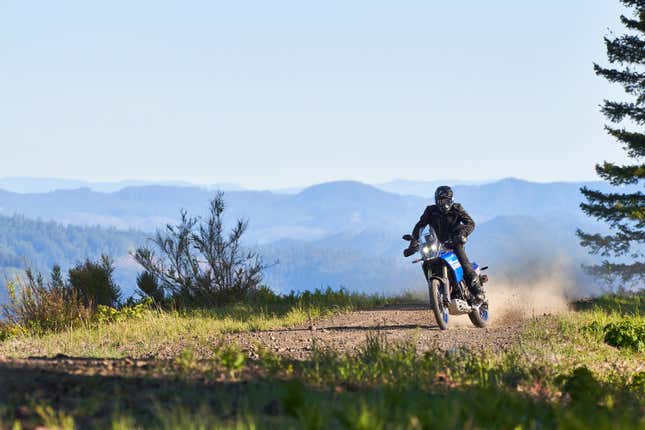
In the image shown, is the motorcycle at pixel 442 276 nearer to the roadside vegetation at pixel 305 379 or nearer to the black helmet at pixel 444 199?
the black helmet at pixel 444 199

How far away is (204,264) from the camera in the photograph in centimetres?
2225

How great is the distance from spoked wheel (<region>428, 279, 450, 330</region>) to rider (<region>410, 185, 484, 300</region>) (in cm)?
73

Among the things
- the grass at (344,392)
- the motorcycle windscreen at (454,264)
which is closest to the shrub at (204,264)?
the motorcycle windscreen at (454,264)

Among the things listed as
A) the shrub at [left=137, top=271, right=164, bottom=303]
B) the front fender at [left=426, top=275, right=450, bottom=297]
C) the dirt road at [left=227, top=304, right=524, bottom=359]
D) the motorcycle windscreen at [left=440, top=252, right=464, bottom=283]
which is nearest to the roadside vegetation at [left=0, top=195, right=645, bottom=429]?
the dirt road at [left=227, top=304, right=524, bottom=359]

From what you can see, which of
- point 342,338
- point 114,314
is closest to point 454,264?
point 342,338

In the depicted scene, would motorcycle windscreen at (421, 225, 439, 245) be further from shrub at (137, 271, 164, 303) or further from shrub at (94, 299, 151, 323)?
shrub at (137, 271, 164, 303)

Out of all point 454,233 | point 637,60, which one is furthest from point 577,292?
point 454,233

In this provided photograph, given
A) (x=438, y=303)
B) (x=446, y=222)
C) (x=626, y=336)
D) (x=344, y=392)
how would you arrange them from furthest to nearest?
(x=446, y=222) → (x=438, y=303) → (x=626, y=336) → (x=344, y=392)

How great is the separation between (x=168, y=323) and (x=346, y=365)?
816 cm

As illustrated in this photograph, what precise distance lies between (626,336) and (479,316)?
8.60ft

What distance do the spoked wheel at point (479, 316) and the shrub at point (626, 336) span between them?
2.21 meters

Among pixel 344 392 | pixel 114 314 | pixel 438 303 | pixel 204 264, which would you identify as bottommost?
pixel 344 392

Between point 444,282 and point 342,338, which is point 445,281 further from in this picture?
point 342,338

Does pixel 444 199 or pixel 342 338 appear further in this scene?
pixel 444 199
